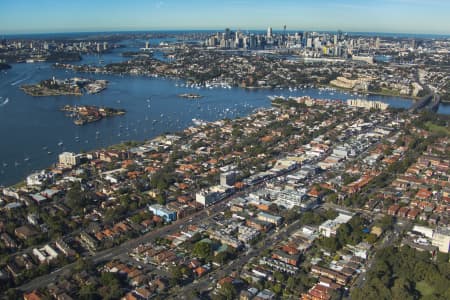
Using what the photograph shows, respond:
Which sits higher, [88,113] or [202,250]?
[88,113]

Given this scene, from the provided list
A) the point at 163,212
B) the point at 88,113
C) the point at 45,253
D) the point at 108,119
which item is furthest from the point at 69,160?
the point at 88,113

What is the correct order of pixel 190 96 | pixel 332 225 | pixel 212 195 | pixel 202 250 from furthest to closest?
pixel 190 96 < pixel 212 195 < pixel 332 225 < pixel 202 250

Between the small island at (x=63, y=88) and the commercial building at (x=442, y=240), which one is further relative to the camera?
the small island at (x=63, y=88)

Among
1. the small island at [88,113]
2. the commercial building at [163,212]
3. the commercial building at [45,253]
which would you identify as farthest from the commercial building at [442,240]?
the small island at [88,113]

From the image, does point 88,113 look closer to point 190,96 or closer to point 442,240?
point 190,96

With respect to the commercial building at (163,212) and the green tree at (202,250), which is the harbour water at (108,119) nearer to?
the commercial building at (163,212)

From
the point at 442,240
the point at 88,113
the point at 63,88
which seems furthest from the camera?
the point at 63,88

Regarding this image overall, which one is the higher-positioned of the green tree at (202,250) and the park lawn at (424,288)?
the green tree at (202,250)
